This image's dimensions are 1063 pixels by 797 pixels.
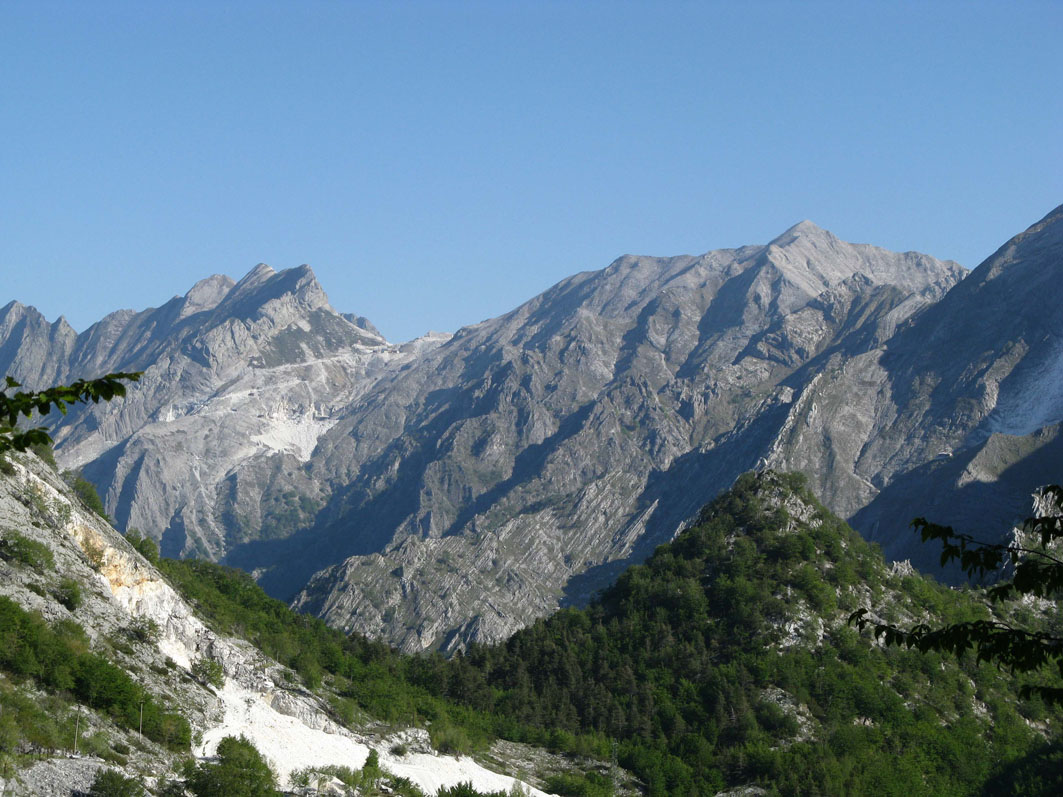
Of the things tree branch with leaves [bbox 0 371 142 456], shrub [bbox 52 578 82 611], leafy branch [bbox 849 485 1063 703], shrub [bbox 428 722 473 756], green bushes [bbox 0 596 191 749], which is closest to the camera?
tree branch with leaves [bbox 0 371 142 456]

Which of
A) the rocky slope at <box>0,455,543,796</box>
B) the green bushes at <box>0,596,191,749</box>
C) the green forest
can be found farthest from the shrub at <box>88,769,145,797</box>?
the green forest

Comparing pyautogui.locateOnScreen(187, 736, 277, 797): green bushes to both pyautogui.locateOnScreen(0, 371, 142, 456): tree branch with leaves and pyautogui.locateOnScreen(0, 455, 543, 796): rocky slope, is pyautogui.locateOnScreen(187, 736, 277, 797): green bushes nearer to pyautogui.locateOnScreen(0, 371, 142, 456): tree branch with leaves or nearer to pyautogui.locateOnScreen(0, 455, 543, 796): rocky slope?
pyautogui.locateOnScreen(0, 455, 543, 796): rocky slope

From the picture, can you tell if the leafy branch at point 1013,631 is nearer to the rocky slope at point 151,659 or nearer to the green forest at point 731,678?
the rocky slope at point 151,659

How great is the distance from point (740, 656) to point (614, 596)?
95.2ft

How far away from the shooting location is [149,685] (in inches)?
2736

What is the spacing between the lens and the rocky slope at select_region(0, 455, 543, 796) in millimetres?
64000

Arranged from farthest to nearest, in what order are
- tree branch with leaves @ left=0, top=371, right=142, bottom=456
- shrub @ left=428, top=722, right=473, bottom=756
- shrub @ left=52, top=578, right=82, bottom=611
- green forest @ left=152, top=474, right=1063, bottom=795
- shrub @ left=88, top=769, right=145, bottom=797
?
green forest @ left=152, top=474, right=1063, bottom=795, shrub @ left=428, top=722, right=473, bottom=756, shrub @ left=52, top=578, right=82, bottom=611, shrub @ left=88, top=769, right=145, bottom=797, tree branch with leaves @ left=0, top=371, right=142, bottom=456

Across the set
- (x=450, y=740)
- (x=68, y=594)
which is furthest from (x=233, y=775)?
(x=450, y=740)

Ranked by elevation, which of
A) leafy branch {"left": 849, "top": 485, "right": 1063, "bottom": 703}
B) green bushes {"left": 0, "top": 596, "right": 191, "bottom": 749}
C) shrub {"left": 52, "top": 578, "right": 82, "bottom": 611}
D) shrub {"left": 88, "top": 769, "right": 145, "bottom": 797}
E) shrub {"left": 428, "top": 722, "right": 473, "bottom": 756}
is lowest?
shrub {"left": 428, "top": 722, "right": 473, "bottom": 756}

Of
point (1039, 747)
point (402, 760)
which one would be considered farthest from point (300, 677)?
point (1039, 747)

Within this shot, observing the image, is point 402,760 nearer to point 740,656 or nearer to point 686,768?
point 686,768

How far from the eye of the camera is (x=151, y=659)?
240 ft

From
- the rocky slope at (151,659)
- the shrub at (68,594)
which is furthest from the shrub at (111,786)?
the shrub at (68,594)

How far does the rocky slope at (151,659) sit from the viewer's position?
64000 mm
